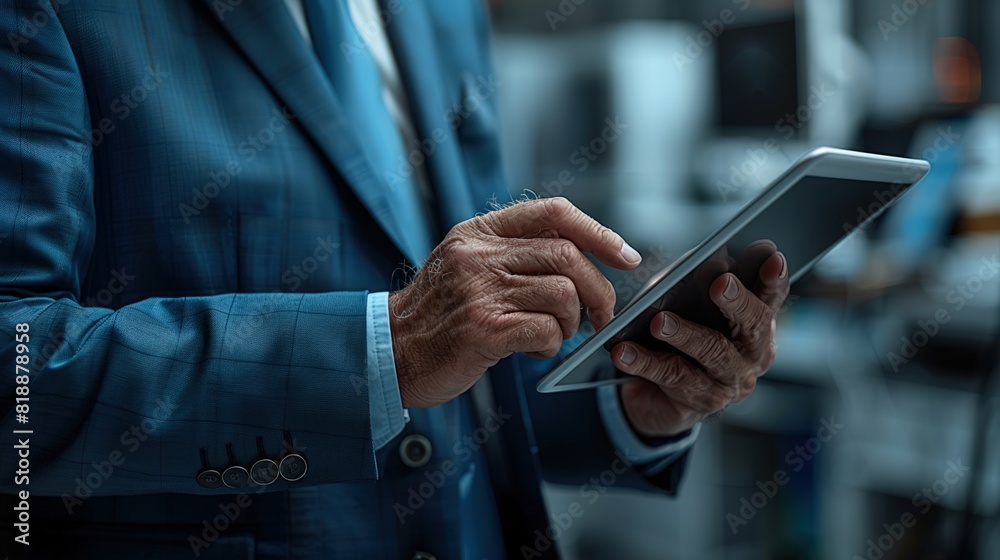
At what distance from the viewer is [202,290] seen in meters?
0.80

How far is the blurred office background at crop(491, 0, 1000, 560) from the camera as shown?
1932mm

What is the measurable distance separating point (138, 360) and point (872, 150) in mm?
1898

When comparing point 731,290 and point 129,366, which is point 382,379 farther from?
point 731,290

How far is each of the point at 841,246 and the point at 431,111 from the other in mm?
1555

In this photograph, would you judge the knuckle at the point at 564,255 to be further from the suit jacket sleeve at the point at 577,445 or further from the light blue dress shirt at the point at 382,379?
the suit jacket sleeve at the point at 577,445

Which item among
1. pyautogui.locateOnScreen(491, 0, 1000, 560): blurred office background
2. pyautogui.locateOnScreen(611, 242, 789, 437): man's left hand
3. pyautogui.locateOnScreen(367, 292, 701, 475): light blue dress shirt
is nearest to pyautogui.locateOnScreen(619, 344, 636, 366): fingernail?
pyautogui.locateOnScreen(611, 242, 789, 437): man's left hand

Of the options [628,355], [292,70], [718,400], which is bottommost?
[718,400]

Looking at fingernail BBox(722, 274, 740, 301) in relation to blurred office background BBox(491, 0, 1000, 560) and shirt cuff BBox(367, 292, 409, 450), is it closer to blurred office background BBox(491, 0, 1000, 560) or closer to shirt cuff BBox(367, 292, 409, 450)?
shirt cuff BBox(367, 292, 409, 450)

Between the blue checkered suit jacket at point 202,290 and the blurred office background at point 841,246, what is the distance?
52.1 inches

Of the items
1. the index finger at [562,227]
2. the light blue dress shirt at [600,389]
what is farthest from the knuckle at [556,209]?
the light blue dress shirt at [600,389]

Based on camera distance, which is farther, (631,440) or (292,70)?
(631,440)

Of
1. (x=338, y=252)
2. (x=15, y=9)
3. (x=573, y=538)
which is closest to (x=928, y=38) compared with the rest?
(x=573, y=538)

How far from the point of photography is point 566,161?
270 cm

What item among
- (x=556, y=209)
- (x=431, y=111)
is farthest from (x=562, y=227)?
(x=431, y=111)
